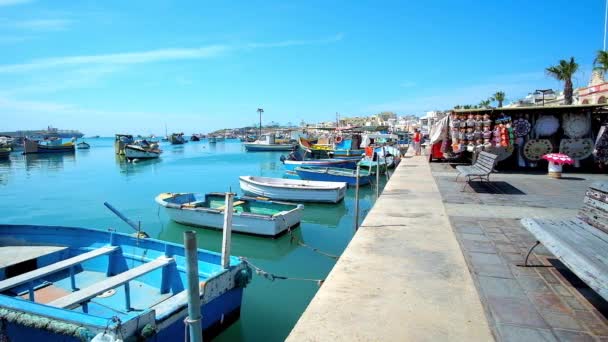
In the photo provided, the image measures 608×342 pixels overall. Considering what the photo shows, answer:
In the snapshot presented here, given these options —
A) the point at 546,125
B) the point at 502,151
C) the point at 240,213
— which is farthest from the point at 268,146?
the point at 546,125

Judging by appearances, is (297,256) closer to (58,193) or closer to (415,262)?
(415,262)

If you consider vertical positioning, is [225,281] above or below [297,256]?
above

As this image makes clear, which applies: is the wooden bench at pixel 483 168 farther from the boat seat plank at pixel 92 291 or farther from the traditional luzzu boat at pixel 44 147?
the traditional luzzu boat at pixel 44 147

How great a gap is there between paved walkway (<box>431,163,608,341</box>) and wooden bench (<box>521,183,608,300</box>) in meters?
0.42

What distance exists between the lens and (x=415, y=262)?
14.8 feet

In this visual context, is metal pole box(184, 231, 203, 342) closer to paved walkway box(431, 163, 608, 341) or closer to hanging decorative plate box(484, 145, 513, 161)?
paved walkway box(431, 163, 608, 341)

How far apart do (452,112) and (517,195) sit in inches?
249

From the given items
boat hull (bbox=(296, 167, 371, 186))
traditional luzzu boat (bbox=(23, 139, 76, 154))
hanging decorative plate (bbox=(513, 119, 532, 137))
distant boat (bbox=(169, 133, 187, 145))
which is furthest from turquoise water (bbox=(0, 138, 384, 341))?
distant boat (bbox=(169, 133, 187, 145))

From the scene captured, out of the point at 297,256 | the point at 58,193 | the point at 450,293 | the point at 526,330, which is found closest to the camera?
the point at 526,330

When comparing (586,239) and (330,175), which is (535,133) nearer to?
(330,175)

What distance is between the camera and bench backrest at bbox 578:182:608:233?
3867mm

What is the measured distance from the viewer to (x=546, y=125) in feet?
41.7

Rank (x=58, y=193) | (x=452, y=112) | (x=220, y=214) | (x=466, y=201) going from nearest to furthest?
(x=466, y=201)
(x=220, y=214)
(x=452, y=112)
(x=58, y=193)

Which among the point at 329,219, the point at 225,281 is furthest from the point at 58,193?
the point at 225,281
